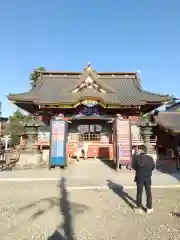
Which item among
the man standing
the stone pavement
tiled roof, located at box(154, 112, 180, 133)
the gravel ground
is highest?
tiled roof, located at box(154, 112, 180, 133)

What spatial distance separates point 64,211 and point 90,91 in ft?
48.8

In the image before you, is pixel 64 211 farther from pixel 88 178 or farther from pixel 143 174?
pixel 88 178

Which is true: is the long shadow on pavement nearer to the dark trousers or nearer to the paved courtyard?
the paved courtyard

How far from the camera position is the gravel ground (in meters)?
4.96

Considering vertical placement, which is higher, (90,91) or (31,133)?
(90,91)

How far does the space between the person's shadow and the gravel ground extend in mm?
31

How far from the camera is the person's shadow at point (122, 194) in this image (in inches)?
283

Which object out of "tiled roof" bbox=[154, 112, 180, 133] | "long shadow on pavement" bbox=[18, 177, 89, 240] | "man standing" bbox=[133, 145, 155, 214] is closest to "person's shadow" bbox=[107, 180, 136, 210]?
"man standing" bbox=[133, 145, 155, 214]

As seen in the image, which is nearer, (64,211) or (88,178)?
(64,211)

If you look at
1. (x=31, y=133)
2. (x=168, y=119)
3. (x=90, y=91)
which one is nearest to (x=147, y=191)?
(x=31, y=133)

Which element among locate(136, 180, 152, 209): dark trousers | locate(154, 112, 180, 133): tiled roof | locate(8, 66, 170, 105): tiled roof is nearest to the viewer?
locate(136, 180, 152, 209): dark trousers

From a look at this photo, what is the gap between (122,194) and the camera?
8312mm

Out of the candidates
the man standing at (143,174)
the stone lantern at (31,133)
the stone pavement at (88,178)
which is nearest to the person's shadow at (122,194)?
the stone pavement at (88,178)

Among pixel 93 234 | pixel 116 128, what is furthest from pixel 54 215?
pixel 116 128
